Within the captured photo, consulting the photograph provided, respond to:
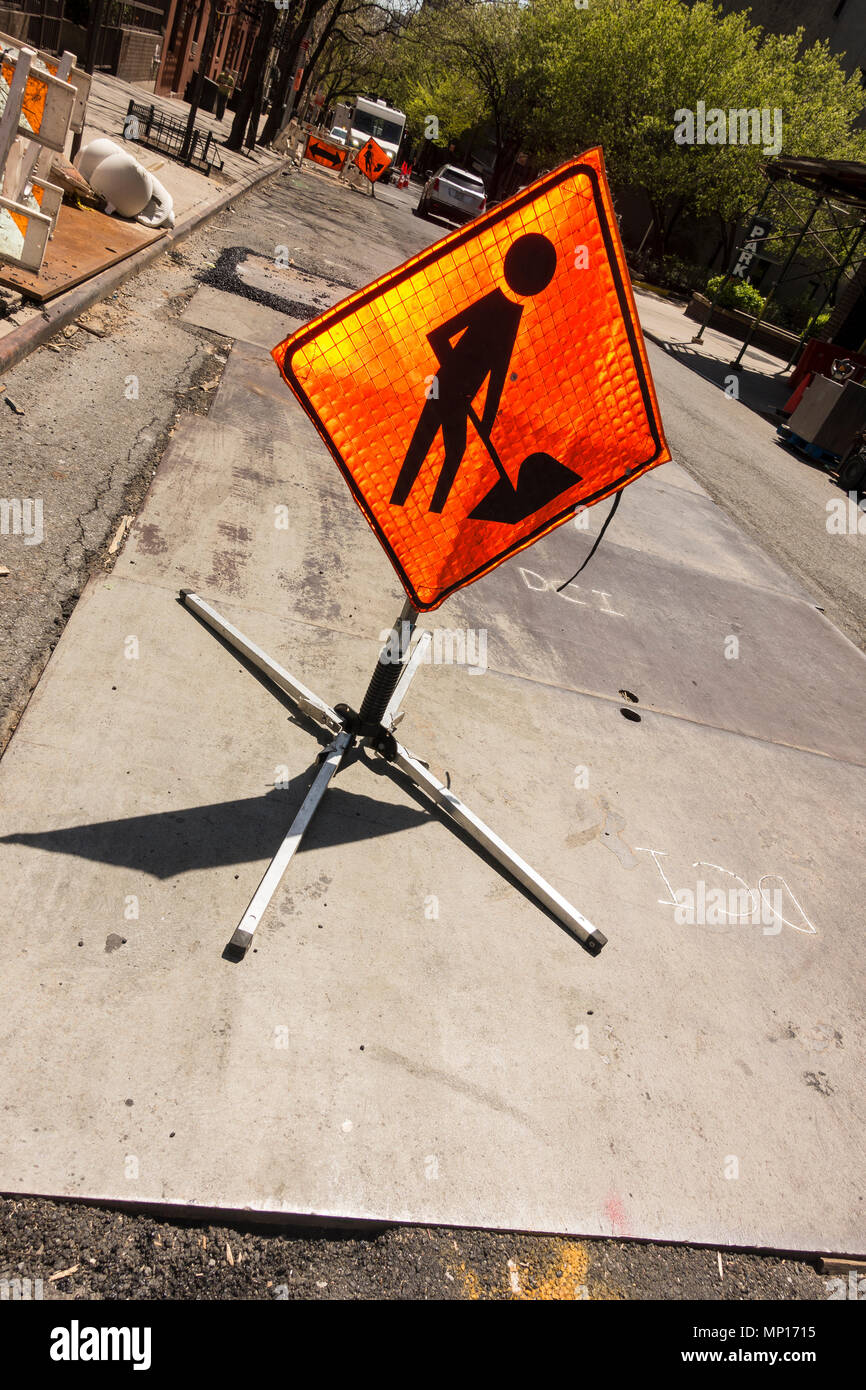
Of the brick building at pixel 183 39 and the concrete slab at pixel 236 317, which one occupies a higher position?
the brick building at pixel 183 39

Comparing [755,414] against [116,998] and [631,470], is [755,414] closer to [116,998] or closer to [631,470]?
[631,470]

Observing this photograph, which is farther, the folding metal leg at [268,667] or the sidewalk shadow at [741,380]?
the sidewalk shadow at [741,380]

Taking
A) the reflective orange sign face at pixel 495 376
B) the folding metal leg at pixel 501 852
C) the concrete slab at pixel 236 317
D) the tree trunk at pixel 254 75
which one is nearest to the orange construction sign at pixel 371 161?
the tree trunk at pixel 254 75

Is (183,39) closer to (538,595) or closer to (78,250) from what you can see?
(78,250)

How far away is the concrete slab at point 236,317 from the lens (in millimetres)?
8234

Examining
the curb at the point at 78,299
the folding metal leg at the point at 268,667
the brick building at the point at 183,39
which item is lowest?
the folding metal leg at the point at 268,667

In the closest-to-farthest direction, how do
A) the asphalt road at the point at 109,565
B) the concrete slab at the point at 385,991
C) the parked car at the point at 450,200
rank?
the asphalt road at the point at 109,565 → the concrete slab at the point at 385,991 → the parked car at the point at 450,200

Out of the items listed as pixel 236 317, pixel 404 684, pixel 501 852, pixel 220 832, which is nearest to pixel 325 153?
pixel 236 317

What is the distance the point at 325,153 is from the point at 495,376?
3563cm

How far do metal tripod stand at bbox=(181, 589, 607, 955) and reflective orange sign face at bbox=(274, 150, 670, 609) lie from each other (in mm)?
554

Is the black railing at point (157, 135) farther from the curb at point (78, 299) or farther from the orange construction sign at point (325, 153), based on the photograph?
the orange construction sign at point (325, 153)

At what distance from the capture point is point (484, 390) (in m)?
2.91

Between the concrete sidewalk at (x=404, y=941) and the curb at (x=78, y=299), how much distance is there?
1528 mm

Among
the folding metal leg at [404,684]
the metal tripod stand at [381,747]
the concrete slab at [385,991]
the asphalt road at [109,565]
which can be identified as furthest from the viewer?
the folding metal leg at [404,684]
